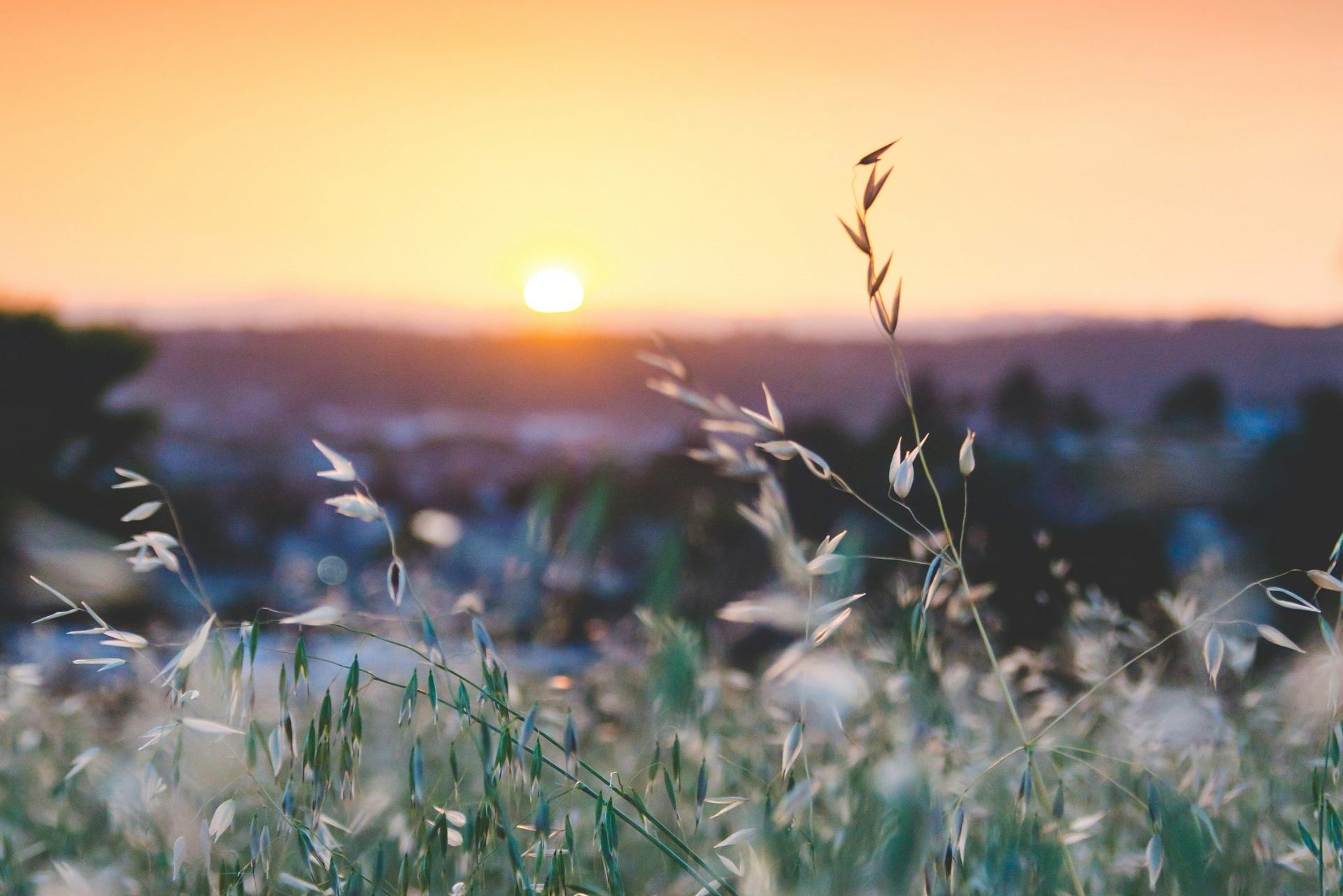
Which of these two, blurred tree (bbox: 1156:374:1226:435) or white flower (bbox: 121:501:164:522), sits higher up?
white flower (bbox: 121:501:164:522)

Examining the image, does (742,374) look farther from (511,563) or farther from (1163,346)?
(511,563)

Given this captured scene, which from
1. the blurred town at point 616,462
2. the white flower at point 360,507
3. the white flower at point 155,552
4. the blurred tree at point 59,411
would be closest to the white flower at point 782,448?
the white flower at point 360,507

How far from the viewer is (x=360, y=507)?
818 millimetres

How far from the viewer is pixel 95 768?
1.74 meters

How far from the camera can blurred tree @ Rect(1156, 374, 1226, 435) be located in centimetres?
733

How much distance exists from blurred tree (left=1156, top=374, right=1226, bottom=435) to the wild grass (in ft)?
18.2

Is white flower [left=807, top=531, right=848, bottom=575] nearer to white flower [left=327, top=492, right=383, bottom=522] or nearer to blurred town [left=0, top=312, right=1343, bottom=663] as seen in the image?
white flower [left=327, top=492, right=383, bottom=522]

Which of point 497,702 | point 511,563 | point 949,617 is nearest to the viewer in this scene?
point 497,702

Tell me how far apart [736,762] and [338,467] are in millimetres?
741

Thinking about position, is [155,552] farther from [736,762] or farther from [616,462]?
[616,462]

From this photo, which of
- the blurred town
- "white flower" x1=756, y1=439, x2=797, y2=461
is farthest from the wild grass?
the blurred town

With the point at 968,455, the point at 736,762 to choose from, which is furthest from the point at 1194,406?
the point at 968,455

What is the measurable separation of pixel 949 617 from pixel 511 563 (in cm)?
63

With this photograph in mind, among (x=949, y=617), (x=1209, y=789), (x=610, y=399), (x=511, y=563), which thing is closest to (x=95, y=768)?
(x=511, y=563)
